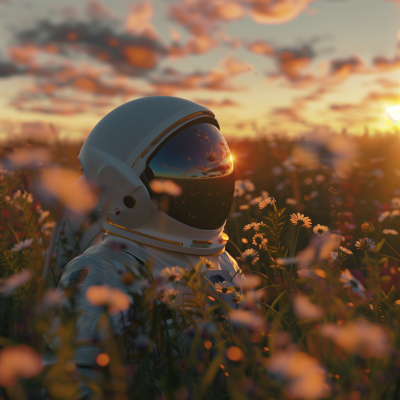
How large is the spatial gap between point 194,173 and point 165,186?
211 mm

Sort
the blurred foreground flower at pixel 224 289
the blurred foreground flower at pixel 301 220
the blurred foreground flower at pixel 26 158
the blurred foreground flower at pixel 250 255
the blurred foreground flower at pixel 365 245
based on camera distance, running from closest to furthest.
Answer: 1. the blurred foreground flower at pixel 224 289
2. the blurred foreground flower at pixel 365 245
3. the blurred foreground flower at pixel 301 220
4. the blurred foreground flower at pixel 250 255
5. the blurred foreground flower at pixel 26 158

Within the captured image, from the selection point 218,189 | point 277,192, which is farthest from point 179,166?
point 277,192

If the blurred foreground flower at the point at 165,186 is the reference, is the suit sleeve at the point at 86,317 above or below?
below

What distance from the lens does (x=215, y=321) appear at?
1500 mm

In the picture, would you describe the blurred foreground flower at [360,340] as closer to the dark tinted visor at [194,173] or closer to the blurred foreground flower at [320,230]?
the blurred foreground flower at [320,230]

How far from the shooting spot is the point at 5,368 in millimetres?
765

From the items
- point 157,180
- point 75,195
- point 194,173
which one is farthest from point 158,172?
point 75,195

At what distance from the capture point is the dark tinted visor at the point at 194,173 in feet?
6.70

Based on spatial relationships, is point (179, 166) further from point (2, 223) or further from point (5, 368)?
point (2, 223)

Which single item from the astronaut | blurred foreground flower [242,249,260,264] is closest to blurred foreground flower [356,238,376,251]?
blurred foreground flower [242,249,260,264]

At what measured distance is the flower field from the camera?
88 centimetres

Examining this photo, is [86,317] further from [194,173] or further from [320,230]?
[320,230]

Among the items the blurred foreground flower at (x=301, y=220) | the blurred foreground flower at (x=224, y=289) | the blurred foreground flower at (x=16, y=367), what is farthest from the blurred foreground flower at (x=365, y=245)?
the blurred foreground flower at (x=16, y=367)

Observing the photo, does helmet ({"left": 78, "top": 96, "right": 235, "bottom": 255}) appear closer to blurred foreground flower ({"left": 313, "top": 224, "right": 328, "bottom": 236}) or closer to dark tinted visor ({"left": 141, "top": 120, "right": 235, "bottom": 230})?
dark tinted visor ({"left": 141, "top": 120, "right": 235, "bottom": 230})
